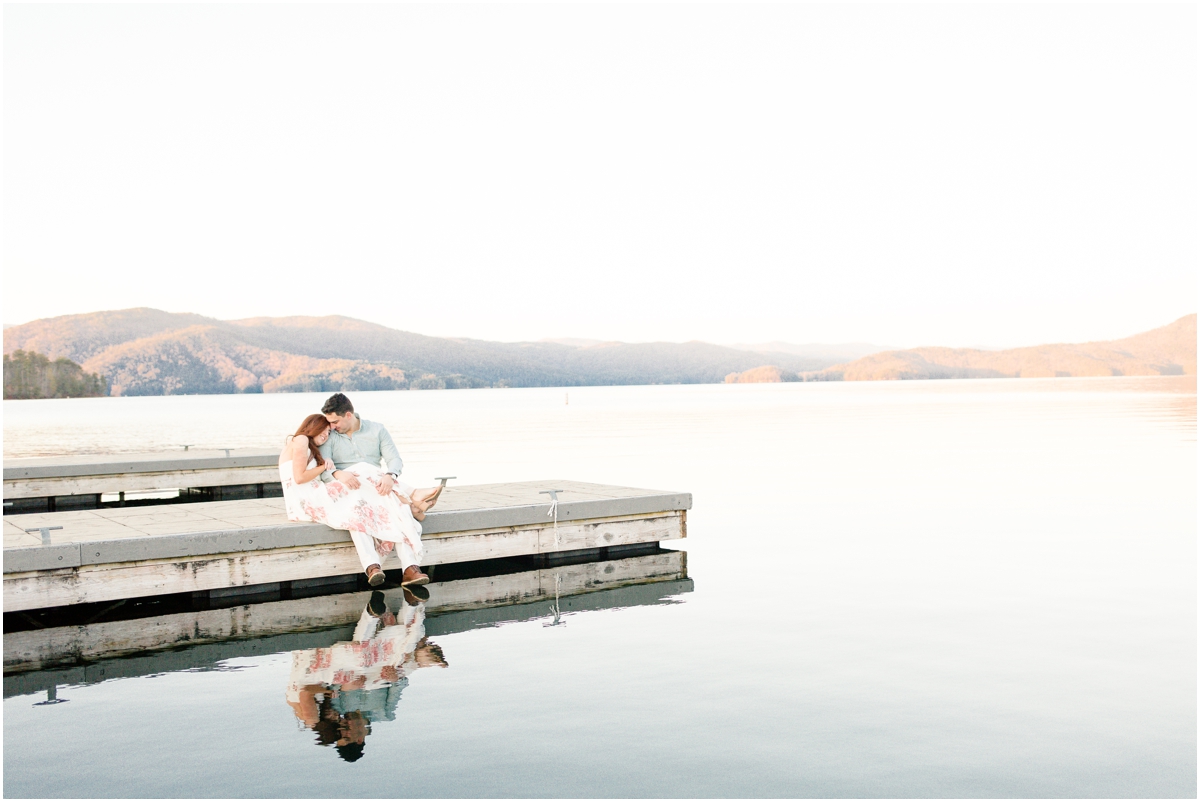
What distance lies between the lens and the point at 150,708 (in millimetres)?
6984

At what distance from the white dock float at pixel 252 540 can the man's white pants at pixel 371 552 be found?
262 millimetres

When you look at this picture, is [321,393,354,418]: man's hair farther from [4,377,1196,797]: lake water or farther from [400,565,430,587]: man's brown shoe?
[4,377,1196,797]: lake water

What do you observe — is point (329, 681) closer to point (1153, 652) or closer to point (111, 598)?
point (111, 598)

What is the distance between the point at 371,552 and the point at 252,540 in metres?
1.17

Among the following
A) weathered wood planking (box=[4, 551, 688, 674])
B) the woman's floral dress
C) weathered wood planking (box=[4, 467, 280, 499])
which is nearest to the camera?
weathered wood planking (box=[4, 551, 688, 674])

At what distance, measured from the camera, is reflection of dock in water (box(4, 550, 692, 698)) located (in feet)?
26.9

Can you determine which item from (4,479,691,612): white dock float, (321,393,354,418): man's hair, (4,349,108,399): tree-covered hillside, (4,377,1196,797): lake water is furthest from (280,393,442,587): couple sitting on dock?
(4,349,108,399): tree-covered hillside

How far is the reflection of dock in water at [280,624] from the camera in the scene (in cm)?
821

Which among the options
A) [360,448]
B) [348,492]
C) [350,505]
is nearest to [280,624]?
[350,505]

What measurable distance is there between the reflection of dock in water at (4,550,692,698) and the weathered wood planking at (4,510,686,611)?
0.97 feet

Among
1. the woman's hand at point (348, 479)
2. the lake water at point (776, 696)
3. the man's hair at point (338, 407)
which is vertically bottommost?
the lake water at point (776, 696)

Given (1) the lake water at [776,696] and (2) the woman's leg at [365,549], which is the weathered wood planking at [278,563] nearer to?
(2) the woman's leg at [365,549]

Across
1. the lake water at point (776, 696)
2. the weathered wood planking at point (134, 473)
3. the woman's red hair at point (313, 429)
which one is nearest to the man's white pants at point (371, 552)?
the woman's red hair at point (313, 429)

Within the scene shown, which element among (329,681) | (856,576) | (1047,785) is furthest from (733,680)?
(856,576)
